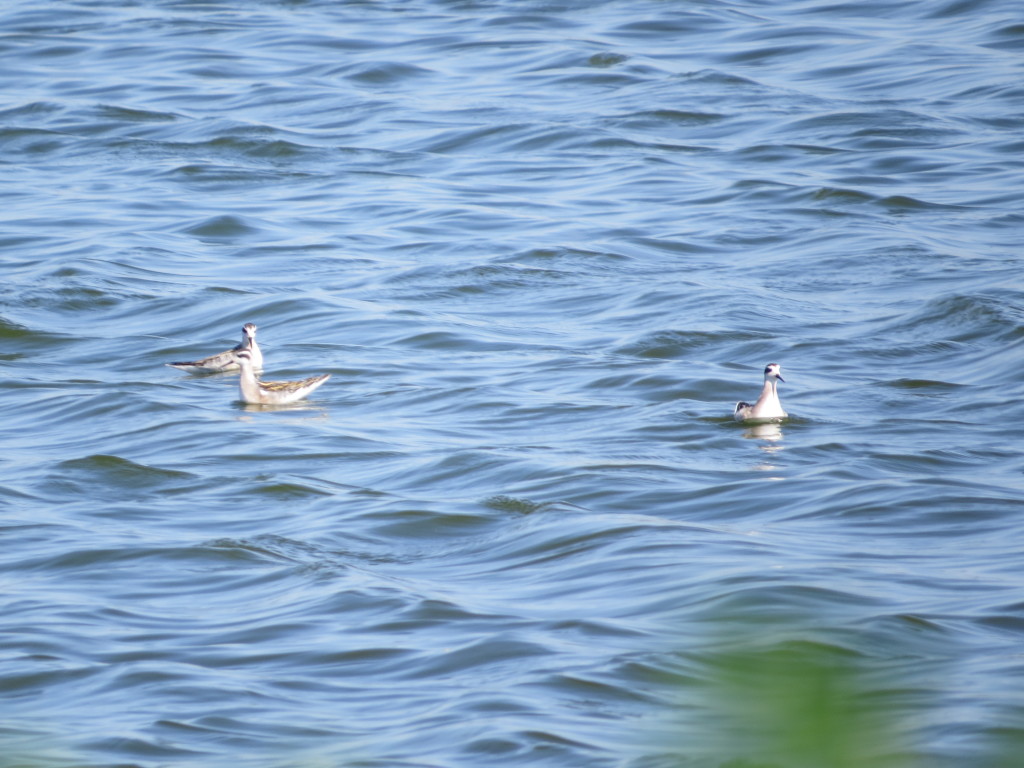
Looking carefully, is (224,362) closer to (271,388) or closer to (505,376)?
(271,388)

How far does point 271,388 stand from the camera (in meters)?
12.6

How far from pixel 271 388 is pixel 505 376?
1995 mm

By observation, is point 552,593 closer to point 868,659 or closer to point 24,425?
point 868,659

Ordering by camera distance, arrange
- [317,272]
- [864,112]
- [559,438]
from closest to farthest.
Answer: [559,438] < [317,272] < [864,112]

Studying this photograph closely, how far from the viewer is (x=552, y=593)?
7.62 meters

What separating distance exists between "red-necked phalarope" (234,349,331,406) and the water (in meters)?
0.17

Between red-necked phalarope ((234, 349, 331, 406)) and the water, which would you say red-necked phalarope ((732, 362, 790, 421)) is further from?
red-necked phalarope ((234, 349, 331, 406))

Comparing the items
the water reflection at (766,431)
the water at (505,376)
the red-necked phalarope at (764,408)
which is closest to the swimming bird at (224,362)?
the water at (505,376)

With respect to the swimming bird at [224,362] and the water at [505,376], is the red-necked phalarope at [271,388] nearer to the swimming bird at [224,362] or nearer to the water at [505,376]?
the water at [505,376]

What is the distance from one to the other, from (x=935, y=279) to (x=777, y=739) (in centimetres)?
1418

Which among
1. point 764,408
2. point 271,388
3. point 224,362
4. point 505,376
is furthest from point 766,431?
point 224,362

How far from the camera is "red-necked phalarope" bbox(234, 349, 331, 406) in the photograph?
41.1 feet

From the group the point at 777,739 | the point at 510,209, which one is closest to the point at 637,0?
the point at 510,209

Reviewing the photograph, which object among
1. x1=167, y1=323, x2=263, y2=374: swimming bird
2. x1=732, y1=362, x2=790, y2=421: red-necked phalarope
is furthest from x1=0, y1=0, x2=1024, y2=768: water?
x1=167, y1=323, x2=263, y2=374: swimming bird
